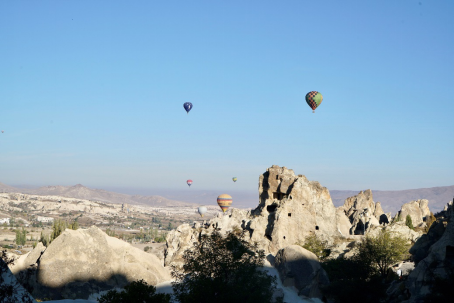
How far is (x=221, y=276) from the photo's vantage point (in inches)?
1577

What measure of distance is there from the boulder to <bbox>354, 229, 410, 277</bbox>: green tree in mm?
4412

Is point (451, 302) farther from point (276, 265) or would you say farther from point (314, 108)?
point (314, 108)

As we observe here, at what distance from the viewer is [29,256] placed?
55312 millimetres

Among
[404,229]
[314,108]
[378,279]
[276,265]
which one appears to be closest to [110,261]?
[276,265]

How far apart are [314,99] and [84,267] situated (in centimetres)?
5668

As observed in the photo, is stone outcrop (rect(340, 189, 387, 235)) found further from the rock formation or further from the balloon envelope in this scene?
the balloon envelope

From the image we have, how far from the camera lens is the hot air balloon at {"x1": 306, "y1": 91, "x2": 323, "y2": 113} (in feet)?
309

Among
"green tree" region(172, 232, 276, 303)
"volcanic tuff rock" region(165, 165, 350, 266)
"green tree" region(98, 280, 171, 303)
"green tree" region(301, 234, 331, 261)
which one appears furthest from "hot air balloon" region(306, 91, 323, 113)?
"green tree" region(98, 280, 171, 303)

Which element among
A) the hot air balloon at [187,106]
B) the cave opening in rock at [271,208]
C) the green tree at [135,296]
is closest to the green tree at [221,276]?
the green tree at [135,296]

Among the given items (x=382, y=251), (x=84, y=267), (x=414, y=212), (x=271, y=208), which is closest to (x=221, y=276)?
(x=84, y=267)

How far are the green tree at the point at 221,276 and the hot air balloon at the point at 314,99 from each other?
178 feet

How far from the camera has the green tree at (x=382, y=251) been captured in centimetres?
5319

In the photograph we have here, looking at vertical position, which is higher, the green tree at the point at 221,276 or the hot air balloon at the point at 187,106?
→ the hot air balloon at the point at 187,106

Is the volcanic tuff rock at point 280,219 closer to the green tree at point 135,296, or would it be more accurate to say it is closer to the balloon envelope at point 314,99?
the balloon envelope at point 314,99
